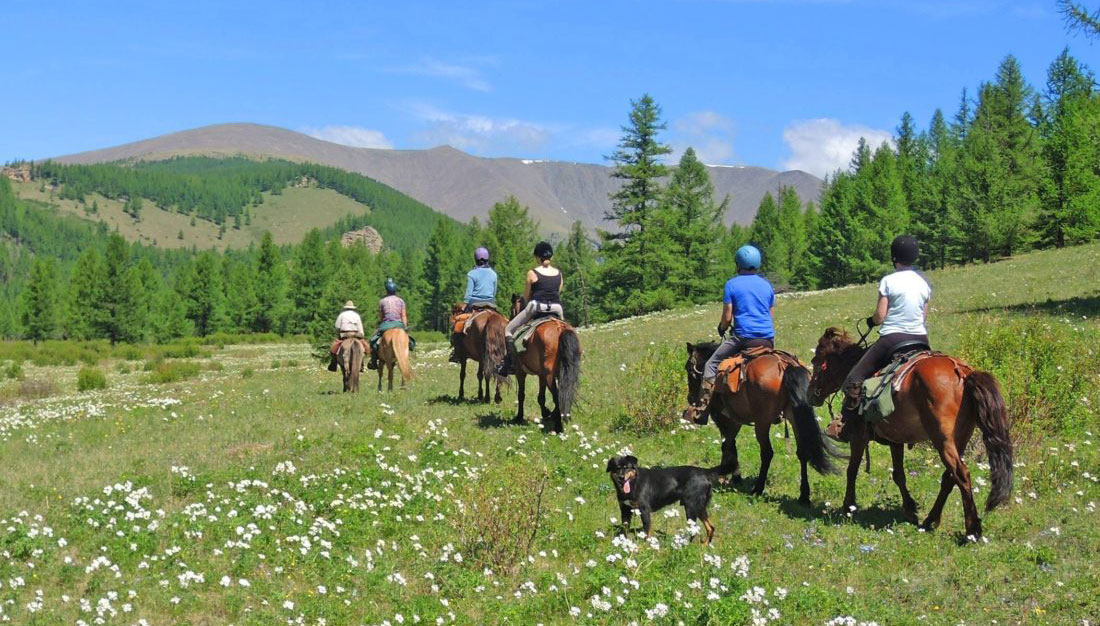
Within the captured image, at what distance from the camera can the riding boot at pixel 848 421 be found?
34.5ft

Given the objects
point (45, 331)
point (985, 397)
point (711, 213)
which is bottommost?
point (45, 331)

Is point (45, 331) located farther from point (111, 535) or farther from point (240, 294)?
point (111, 535)

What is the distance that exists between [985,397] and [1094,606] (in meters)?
2.45

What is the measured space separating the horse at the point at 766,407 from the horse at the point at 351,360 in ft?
39.8

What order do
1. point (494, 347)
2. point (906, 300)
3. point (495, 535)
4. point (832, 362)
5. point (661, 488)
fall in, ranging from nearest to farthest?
point (495, 535), point (661, 488), point (906, 300), point (832, 362), point (494, 347)

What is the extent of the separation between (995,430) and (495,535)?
570 cm

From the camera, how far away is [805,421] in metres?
10.7

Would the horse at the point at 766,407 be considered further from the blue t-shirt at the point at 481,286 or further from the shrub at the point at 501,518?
the blue t-shirt at the point at 481,286

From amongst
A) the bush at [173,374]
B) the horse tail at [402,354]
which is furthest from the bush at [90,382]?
the horse tail at [402,354]

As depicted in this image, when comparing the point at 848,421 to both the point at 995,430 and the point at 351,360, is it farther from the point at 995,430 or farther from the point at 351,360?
the point at 351,360

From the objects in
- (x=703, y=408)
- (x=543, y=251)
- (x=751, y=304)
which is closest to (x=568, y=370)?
(x=543, y=251)

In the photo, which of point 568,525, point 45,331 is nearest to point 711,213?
point 568,525

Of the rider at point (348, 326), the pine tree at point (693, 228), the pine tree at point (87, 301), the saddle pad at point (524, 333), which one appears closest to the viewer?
the saddle pad at point (524, 333)

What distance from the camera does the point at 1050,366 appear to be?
1375cm
